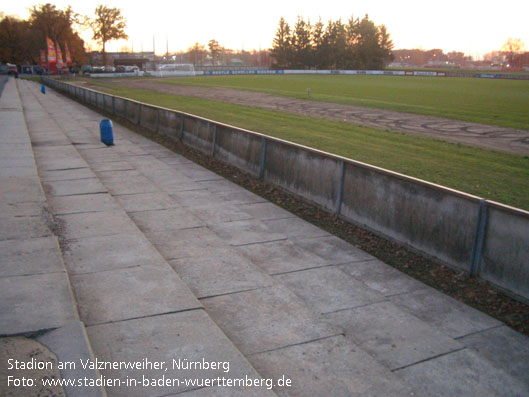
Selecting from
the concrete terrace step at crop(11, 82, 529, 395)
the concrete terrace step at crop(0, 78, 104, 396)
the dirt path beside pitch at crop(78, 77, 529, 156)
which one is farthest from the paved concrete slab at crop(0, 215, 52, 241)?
the dirt path beside pitch at crop(78, 77, 529, 156)

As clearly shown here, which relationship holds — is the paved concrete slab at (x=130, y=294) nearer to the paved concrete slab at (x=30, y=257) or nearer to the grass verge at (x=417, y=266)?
the paved concrete slab at (x=30, y=257)

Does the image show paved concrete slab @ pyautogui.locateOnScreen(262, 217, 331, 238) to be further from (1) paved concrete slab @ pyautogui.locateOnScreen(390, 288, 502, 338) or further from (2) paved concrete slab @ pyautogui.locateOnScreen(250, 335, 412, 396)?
(2) paved concrete slab @ pyautogui.locateOnScreen(250, 335, 412, 396)

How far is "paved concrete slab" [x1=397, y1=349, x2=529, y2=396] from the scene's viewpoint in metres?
4.22

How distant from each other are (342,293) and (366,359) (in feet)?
4.80

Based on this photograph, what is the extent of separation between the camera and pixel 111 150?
53.4ft

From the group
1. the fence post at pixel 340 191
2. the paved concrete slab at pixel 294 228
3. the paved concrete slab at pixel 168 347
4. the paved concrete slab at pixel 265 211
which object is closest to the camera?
the paved concrete slab at pixel 168 347

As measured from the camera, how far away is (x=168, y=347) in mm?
4547

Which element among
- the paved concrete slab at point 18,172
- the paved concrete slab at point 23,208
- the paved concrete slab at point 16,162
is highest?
the paved concrete slab at point 23,208

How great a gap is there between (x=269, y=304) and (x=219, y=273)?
3.59 ft

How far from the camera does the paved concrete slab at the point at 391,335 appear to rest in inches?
187

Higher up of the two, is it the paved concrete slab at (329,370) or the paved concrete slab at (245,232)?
the paved concrete slab at (329,370)

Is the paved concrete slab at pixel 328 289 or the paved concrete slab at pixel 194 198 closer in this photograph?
the paved concrete slab at pixel 328 289

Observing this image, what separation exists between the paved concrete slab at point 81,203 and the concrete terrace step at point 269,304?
1.4 inches

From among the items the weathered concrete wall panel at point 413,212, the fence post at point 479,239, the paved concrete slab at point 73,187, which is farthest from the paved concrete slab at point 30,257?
the fence post at point 479,239
